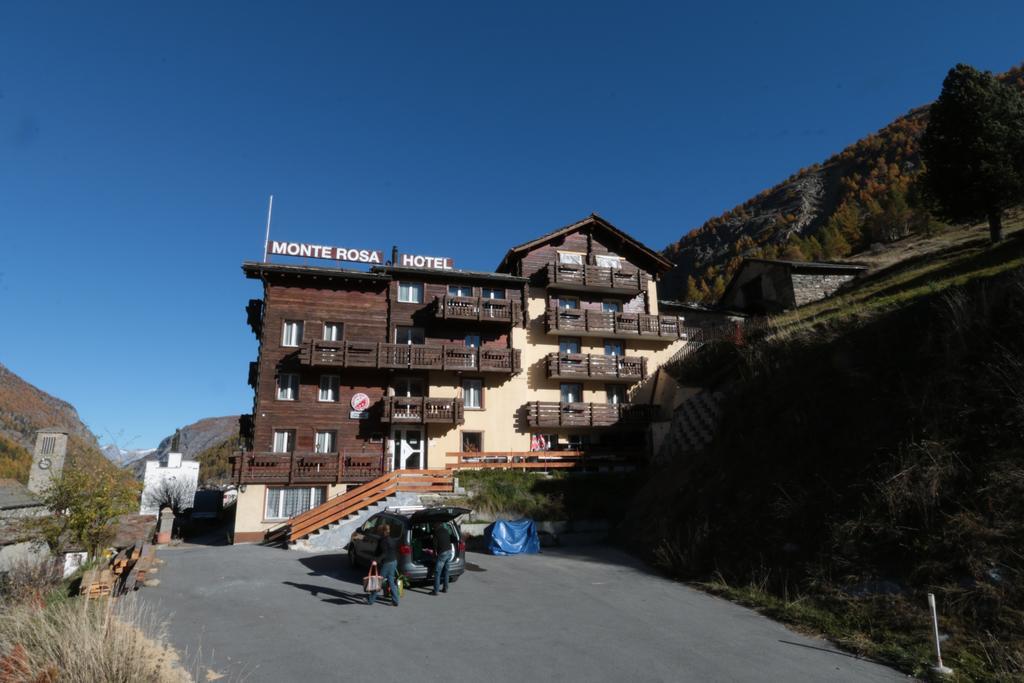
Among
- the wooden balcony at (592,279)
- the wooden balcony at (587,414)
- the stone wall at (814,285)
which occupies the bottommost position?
the wooden balcony at (587,414)

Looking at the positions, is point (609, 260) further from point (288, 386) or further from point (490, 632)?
point (490, 632)

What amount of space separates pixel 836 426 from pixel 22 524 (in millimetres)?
24373

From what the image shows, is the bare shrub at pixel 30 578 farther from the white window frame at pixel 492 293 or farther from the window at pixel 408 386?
the white window frame at pixel 492 293

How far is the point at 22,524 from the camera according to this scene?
16406 mm

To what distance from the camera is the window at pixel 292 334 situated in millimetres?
28703

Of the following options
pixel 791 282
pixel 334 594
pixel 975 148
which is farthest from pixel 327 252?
pixel 975 148

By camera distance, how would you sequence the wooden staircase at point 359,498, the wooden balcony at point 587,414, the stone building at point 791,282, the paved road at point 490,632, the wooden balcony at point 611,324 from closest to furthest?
the paved road at point 490,632 < the wooden staircase at point 359,498 < the wooden balcony at point 587,414 < the wooden balcony at point 611,324 < the stone building at point 791,282

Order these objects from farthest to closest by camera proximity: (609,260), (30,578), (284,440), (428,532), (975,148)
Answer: (609,260) < (975,148) < (284,440) < (428,532) < (30,578)

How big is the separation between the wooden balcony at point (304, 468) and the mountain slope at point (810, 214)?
69.3m

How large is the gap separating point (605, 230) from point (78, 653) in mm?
33170

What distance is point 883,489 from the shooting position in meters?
12.2

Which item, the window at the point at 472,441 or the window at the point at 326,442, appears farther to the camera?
the window at the point at 472,441

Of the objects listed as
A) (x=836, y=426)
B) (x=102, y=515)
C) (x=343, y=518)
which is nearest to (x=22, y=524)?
(x=102, y=515)

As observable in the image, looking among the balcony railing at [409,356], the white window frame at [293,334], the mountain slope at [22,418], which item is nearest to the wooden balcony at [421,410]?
the balcony railing at [409,356]
